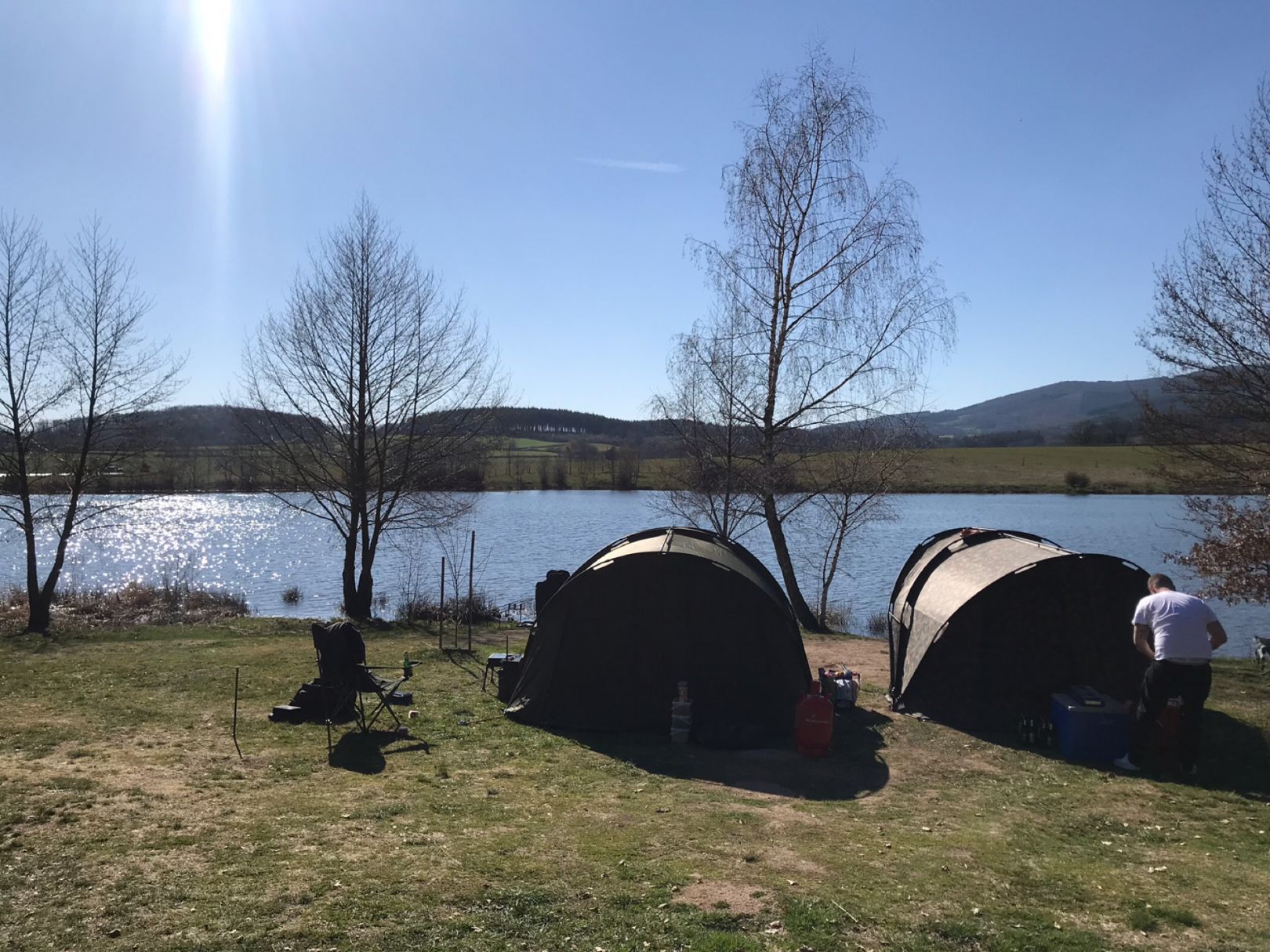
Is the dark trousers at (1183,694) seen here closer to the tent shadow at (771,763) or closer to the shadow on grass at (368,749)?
the tent shadow at (771,763)

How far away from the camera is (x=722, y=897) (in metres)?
5.14

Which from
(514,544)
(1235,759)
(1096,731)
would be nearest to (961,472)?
(514,544)

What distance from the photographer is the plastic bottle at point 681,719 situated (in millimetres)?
9289

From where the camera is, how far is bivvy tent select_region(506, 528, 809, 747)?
9.66 m

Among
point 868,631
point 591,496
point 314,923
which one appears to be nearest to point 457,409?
point 868,631

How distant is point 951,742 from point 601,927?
19.2 feet

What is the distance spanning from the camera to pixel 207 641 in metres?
15.5

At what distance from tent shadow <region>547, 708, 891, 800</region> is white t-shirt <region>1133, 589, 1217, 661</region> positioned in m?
2.81

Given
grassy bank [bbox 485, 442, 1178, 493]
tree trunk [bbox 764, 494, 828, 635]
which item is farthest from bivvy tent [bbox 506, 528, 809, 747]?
grassy bank [bbox 485, 442, 1178, 493]

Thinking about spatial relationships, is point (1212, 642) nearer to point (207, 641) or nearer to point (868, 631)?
point (868, 631)

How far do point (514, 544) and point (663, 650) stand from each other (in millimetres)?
23564

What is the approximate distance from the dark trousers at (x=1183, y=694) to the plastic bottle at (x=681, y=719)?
4.42 meters

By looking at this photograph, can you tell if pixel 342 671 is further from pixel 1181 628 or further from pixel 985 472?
pixel 985 472

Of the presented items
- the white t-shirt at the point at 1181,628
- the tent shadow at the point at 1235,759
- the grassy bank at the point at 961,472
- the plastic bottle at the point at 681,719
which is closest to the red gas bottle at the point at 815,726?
the plastic bottle at the point at 681,719
